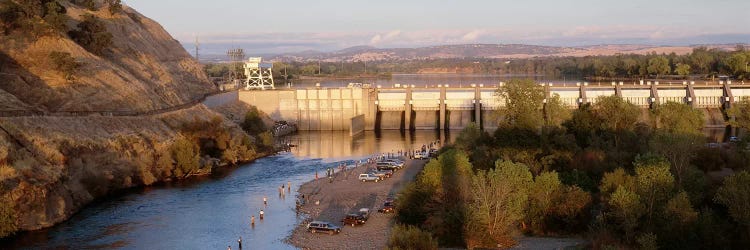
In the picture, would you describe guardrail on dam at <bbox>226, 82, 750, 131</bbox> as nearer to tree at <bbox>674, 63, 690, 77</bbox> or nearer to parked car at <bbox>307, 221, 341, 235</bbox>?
parked car at <bbox>307, 221, 341, 235</bbox>

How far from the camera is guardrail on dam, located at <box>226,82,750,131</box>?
3177 inches

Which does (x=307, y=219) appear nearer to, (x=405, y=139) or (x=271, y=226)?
(x=271, y=226)

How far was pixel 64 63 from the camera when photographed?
56.5 m

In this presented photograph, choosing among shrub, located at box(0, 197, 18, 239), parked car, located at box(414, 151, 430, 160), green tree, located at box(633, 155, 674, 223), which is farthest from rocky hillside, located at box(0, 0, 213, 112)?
green tree, located at box(633, 155, 674, 223)

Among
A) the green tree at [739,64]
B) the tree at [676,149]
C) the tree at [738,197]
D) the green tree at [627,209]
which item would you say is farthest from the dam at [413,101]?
the tree at [738,197]

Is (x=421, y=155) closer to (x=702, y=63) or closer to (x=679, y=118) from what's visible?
(x=679, y=118)

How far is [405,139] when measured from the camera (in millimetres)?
73750

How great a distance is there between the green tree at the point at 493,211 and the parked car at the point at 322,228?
654cm

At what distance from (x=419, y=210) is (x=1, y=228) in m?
18.0

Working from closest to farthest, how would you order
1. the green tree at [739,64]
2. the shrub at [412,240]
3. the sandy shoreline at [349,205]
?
1. the shrub at [412,240]
2. the sandy shoreline at [349,205]
3. the green tree at [739,64]

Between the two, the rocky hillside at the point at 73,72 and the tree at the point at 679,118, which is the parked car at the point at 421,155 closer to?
the tree at the point at 679,118

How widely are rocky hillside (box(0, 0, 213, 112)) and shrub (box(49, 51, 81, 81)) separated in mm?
212

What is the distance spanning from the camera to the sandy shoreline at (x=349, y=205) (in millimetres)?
32469

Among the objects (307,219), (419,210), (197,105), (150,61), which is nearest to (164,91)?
(197,105)
